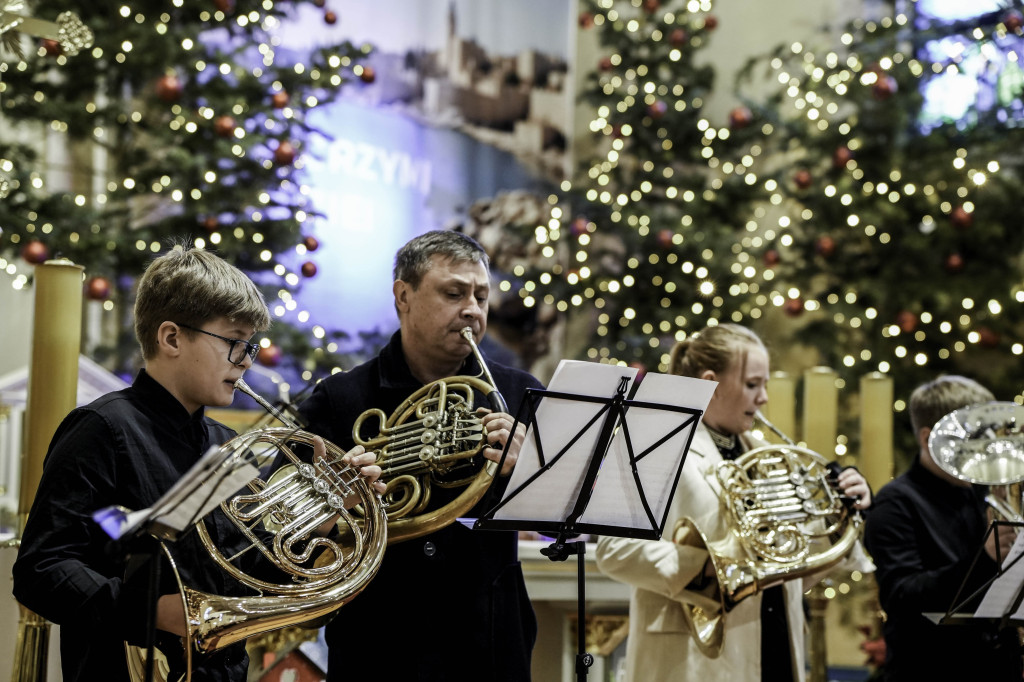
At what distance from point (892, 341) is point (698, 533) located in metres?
5.15

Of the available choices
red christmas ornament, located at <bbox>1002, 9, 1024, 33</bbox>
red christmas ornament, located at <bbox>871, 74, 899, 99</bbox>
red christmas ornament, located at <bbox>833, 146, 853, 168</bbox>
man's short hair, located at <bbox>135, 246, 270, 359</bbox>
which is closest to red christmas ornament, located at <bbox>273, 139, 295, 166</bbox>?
red christmas ornament, located at <bbox>833, 146, 853, 168</bbox>

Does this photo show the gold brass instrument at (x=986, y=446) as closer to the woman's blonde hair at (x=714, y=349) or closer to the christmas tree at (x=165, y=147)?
the woman's blonde hair at (x=714, y=349)

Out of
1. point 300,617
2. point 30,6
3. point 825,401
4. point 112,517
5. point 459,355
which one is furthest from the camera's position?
point 30,6

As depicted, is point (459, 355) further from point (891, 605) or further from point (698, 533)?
point (891, 605)

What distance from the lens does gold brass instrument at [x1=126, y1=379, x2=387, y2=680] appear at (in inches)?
86.6

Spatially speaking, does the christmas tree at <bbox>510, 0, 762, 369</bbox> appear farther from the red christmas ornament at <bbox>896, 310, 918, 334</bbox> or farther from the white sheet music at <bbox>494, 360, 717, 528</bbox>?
the white sheet music at <bbox>494, 360, 717, 528</bbox>

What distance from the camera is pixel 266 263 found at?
7.25m

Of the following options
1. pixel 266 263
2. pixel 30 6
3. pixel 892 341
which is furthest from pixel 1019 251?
pixel 30 6

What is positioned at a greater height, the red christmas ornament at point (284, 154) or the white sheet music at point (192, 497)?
the red christmas ornament at point (284, 154)

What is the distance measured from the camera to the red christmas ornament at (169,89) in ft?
22.3

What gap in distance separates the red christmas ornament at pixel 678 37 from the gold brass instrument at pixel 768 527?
19.5ft

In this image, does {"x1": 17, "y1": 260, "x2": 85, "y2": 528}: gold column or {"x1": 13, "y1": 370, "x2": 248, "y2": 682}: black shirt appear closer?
{"x1": 13, "y1": 370, "x2": 248, "y2": 682}: black shirt

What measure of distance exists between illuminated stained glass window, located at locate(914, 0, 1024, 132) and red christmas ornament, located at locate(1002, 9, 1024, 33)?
0.25 feet

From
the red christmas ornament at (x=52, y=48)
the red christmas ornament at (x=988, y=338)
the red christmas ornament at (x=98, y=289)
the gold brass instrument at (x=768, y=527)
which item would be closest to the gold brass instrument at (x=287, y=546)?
the gold brass instrument at (x=768, y=527)
